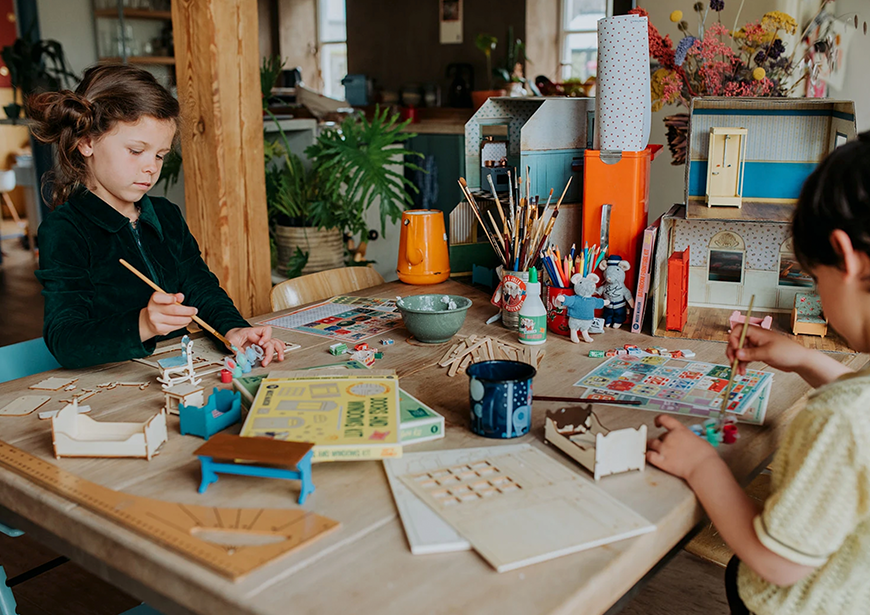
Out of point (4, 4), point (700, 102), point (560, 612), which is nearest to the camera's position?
point (560, 612)

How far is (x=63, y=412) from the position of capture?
41.0 inches

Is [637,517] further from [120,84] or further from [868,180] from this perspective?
[120,84]

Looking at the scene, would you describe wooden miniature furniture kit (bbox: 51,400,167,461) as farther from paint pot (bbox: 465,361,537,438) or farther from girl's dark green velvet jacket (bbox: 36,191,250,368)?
paint pot (bbox: 465,361,537,438)

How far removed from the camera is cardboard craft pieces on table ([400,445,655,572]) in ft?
2.62

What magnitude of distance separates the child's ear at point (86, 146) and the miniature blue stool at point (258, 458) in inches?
31.9

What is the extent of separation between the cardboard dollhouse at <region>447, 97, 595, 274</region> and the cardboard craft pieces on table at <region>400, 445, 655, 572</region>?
Answer: 1.01 meters

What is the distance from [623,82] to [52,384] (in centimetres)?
130

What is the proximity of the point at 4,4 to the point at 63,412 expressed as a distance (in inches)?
322

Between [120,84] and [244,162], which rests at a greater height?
[120,84]

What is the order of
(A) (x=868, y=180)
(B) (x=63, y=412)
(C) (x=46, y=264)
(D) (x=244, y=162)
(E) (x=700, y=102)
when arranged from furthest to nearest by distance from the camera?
1. (D) (x=244, y=162)
2. (E) (x=700, y=102)
3. (C) (x=46, y=264)
4. (B) (x=63, y=412)
5. (A) (x=868, y=180)

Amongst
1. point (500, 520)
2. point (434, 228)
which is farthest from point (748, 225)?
point (500, 520)

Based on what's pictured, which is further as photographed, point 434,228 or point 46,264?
point 434,228

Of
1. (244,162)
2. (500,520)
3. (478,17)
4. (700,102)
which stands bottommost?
(500,520)

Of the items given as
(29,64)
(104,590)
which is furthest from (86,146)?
(29,64)
